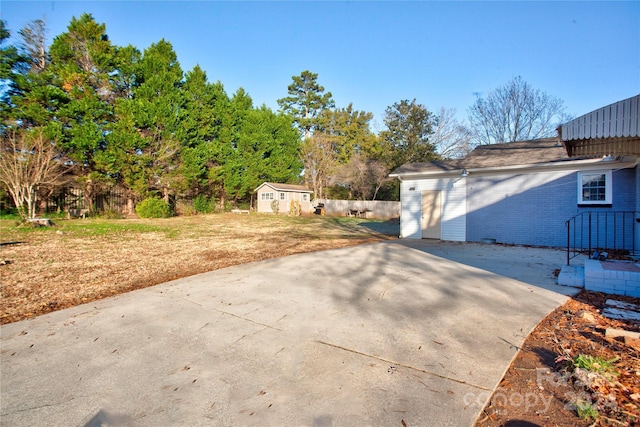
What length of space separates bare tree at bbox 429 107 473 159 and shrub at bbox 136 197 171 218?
25.2m

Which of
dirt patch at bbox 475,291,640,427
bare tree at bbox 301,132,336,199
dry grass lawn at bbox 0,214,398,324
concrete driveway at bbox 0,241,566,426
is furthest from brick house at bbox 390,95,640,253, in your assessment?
bare tree at bbox 301,132,336,199

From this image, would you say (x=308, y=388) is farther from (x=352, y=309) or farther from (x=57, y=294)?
(x=57, y=294)

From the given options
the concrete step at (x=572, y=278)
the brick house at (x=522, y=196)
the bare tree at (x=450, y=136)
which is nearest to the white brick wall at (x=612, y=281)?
the concrete step at (x=572, y=278)

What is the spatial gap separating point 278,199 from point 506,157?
2134cm

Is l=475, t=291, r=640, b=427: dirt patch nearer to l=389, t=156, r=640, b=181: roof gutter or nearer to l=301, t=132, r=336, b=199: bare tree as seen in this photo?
l=389, t=156, r=640, b=181: roof gutter

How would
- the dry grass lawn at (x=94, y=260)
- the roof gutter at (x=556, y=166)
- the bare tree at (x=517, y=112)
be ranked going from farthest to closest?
the bare tree at (x=517, y=112) → the roof gutter at (x=556, y=166) → the dry grass lawn at (x=94, y=260)

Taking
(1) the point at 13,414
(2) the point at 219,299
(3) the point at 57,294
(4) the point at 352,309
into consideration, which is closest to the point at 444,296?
(4) the point at 352,309

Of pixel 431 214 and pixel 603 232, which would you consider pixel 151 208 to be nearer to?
pixel 431 214

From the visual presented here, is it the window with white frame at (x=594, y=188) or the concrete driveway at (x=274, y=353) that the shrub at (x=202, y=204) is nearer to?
the concrete driveway at (x=274, y=353)

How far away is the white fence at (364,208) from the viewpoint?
2747 centimetres

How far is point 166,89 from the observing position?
74.8 feet

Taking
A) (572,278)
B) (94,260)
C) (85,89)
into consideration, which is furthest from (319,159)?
(572,278)

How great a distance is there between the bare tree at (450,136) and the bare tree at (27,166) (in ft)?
98.4

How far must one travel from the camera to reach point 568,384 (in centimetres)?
240
